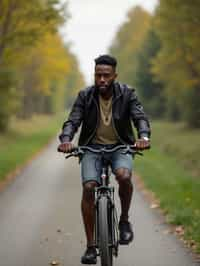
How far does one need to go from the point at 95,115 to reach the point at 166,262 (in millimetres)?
1825

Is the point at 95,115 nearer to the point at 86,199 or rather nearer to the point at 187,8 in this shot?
the point at 86,199

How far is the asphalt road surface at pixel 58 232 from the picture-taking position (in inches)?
258

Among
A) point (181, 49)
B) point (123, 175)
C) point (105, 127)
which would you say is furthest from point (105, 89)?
point (181, 49)

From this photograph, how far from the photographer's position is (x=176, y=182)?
13414 mm

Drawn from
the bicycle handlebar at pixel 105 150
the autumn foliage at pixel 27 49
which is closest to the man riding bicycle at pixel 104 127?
the bicycle handlebar at pixel 105 150

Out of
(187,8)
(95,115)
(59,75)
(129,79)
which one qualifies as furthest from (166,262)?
(129,79)

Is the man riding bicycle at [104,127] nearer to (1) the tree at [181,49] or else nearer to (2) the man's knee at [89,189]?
(2) the man's knee at [89,189]

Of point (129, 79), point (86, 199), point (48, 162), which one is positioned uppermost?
point (129, 79)

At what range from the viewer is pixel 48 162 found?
20.2 metres

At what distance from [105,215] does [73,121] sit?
3.25 ft

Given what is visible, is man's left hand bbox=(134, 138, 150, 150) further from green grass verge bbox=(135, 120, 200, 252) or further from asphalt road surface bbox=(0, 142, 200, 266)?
green grass verge bbox=(135, 120, 200, 252)

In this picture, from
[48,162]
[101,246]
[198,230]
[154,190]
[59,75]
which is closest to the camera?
[101,246]

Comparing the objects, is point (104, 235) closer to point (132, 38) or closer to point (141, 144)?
point (141, 144)

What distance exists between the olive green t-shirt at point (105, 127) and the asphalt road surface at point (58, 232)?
1419 millimetres
